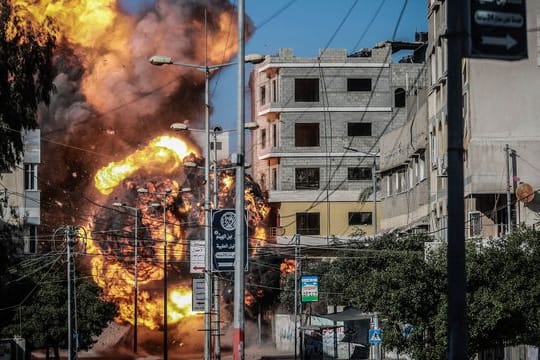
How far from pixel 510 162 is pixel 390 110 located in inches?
2107

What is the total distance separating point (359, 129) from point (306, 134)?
4701mm

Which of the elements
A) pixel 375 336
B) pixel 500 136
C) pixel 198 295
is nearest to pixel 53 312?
pixel 198 295

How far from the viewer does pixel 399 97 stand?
3848 inches

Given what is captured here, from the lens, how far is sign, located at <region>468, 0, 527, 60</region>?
37.2 ft

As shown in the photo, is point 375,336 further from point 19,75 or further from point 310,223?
point 310,223

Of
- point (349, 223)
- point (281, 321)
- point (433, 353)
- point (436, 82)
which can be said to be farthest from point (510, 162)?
point (349, 223)

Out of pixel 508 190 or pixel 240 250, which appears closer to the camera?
pixel 240 250

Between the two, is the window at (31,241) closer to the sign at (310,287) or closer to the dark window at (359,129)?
the dark window at (359,129)

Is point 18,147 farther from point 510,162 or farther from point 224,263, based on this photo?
point 510,162

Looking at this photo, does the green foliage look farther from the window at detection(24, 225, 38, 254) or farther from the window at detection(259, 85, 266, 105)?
the window at detection(259, 85, 266, 105)

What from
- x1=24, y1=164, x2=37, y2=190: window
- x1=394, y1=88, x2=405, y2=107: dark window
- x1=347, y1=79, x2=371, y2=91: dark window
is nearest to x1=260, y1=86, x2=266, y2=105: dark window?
x1=347, y1=79, x2=371, y2=91: dark window

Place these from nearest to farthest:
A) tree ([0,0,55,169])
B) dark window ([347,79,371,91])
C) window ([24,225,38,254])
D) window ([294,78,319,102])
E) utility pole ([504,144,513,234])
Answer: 1. tree ([0,0,55,169])
2. utility pole ([504,144,513,234])
3. window ([24,225,38,254])
4. dark window ([347,79,371,91])
5. window ([294,78,319,102])

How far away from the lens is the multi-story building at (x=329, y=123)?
9556 cm

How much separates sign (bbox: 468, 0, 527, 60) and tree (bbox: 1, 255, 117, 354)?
50.2 m
